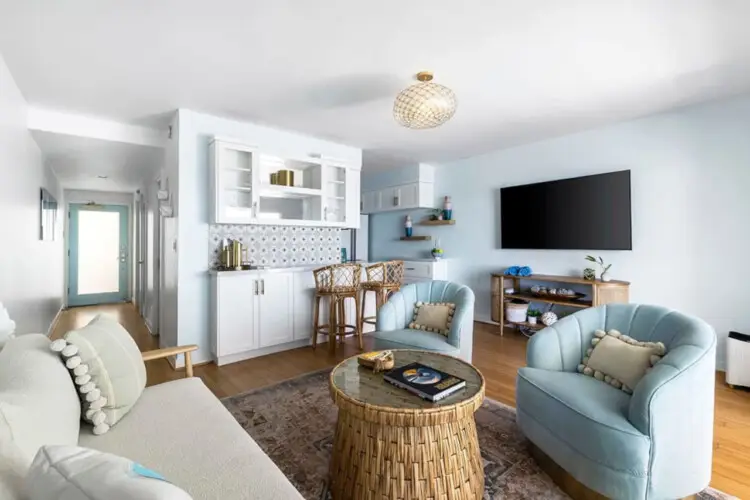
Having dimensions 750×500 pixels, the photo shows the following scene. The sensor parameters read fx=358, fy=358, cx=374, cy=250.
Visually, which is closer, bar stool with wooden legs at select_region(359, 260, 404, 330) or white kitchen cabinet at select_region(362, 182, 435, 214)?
bar stool with wooden legs at select_region(359, 260, 404, 330)

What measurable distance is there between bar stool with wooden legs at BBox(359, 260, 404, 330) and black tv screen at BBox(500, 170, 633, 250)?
1.60 metres

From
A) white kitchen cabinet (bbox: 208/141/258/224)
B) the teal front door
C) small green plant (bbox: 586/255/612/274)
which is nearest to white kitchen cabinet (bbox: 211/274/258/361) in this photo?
white kitchen cabinet (bbox: 208/141/258/224)

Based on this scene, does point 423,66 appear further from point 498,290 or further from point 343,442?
point 498,290

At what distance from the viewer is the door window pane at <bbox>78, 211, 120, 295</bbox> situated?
682 cm

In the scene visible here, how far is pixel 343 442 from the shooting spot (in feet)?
5.12

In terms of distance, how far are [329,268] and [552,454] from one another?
2.49 metres

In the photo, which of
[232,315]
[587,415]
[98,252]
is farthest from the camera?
[98,252]

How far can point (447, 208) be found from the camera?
17.8ft

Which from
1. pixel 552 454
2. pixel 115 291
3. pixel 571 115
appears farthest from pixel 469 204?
pixel 115 291

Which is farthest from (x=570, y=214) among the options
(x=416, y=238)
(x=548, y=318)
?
(x=416, y=238)

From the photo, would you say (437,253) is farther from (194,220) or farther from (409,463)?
(409,463)

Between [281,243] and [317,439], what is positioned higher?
[281,243]

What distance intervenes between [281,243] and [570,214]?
3354 millimetres

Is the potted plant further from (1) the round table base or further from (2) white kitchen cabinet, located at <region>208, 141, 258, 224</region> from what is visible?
(2) white kitchen cabinet, located at <region>208, 141, 258, 224</region>
